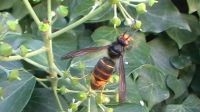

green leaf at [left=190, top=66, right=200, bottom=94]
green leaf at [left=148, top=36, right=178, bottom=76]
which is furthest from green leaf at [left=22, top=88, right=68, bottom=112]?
green leaf at [left=190, top=66, right=200, bottom=94]

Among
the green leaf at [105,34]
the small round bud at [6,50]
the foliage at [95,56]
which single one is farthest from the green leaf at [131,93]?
the small round bud at [6,50]

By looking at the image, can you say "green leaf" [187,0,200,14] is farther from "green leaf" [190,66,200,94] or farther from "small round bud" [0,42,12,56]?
"small round bud" [0,42,12,56]

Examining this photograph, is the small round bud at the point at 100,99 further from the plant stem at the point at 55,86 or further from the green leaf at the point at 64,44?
the green leaf at the point at 64,44

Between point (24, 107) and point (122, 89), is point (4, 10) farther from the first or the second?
point (122, 89)

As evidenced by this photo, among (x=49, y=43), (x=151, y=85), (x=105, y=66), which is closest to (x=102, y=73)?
(x=105, y=66)

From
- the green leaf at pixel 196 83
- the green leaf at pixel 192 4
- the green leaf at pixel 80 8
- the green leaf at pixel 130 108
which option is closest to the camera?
the green leaf at pixel 130 108

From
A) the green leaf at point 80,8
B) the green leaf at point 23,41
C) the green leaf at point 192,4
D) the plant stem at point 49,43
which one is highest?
the plant stem at point 49,43
